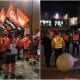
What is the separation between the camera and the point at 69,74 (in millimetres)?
7910

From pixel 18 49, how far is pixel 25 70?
1.73ft

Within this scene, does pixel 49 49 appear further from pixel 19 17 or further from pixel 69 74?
pixel 19 17

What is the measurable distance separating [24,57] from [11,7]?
1.17m

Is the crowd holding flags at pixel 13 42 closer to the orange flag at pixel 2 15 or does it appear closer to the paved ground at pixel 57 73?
the orange flag at pixel 2 15

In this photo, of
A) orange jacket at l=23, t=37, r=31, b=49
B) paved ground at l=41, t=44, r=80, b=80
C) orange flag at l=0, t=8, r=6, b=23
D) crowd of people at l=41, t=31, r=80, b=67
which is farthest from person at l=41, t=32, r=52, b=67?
orange flag at l=0, t=8, r=6, b=23

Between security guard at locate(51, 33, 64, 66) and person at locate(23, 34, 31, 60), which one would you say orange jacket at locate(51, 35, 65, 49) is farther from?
person at locate(23, 34, 31, 60)

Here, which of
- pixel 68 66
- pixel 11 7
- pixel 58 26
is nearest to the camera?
pixel 11 7

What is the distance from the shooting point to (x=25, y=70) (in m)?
6.76

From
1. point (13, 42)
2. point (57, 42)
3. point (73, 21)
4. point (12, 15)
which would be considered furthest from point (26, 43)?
point (73, 21)

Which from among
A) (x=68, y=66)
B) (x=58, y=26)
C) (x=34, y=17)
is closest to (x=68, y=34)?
(x=58, y=26)

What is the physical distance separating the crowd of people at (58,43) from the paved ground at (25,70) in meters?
2.07

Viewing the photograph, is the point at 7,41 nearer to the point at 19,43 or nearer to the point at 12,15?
the point at 19,43

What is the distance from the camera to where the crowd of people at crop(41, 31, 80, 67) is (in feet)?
28.6

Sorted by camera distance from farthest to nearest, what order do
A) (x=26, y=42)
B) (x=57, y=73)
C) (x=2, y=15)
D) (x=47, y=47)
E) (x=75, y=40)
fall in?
1. (x=75, y=40)
2. (x=47, y=47)
3. (x=57, y=73)
4. (x=26, y=42)
5. (x=2, y=15)
